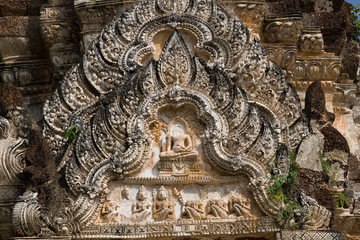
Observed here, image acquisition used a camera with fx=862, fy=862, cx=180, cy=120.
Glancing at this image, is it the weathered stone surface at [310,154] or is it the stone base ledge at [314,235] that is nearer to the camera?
the stone base ledge at [314,235]

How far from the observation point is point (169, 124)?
948 centimetres

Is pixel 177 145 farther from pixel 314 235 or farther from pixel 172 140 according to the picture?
pixel 314 235

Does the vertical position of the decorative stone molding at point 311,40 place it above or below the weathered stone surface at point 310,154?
above

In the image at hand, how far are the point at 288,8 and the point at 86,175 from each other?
3700mm

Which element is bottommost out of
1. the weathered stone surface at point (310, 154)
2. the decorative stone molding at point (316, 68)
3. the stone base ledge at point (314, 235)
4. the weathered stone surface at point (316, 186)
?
the stone base ledge at point (314, 235)

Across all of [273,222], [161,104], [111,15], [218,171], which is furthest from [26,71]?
[273,222]

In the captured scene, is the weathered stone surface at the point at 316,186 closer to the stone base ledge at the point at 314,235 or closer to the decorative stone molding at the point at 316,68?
the stone base ledge at the point at 314,235

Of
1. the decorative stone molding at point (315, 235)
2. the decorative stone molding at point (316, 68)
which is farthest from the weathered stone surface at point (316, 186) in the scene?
the decorative stone molding at point (316, 68)

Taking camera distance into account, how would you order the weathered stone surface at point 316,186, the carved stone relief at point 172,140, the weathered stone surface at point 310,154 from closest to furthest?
the weathered stone surface at point 316,186 → the carved stone relief at point 172,140 → the weathered stone surface at point 310,154

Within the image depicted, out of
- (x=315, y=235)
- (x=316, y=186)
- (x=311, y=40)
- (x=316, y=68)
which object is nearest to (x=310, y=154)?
(x=316, y=186)

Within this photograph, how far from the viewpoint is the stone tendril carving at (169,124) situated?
9.09 metres

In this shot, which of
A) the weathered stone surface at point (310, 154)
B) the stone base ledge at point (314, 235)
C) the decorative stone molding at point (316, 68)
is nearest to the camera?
the stone base ledge at point (314, 235)

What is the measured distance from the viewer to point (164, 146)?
30.7 ft

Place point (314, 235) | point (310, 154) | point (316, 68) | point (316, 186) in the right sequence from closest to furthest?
1. point (314, 235)
2. point (316, 186)
3. point (310, 154)
4. point (316, 68)
